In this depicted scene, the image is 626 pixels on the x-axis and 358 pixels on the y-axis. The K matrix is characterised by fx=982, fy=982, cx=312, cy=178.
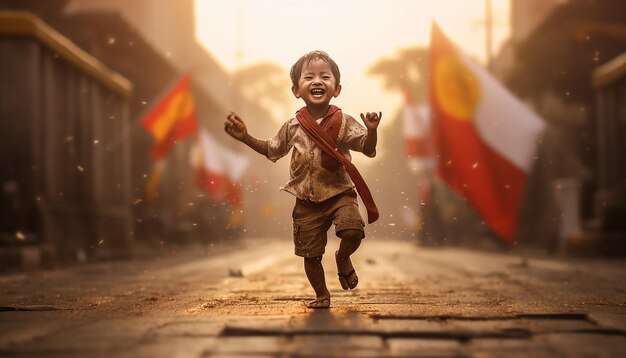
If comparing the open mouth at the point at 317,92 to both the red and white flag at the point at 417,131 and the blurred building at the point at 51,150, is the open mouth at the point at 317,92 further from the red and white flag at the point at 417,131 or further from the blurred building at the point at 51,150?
the red and white flag at the point at 417,131

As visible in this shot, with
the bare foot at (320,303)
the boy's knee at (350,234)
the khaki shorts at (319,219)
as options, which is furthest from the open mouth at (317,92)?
the bare foot at (320,303)

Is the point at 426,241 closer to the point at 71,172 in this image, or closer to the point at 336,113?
the point at 71,172

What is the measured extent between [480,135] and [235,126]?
6835mm

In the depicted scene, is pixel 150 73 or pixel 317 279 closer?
pixel 317 279

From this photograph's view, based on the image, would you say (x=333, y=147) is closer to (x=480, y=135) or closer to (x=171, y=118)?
(x=480, y=135)

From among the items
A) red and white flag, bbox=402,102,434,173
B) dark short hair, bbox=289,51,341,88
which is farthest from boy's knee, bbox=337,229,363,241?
red and white flag, bbox=402,102,434,173

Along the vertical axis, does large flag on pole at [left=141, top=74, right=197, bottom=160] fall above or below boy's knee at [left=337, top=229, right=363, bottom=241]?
above

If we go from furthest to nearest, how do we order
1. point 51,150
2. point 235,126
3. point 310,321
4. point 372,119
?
point 51,150 → point 235,126 → point 372,119 → point 310,321

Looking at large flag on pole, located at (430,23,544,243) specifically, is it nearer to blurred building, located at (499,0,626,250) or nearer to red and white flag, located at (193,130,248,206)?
red and white flag, located at (193,130,248,206)

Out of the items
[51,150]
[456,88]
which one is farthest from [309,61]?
[51,150]

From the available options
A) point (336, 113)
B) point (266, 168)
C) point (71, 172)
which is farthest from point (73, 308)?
point (266, 168)

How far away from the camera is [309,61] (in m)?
6.02

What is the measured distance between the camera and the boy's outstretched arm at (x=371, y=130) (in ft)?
18.2

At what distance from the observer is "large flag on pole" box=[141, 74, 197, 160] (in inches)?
736
